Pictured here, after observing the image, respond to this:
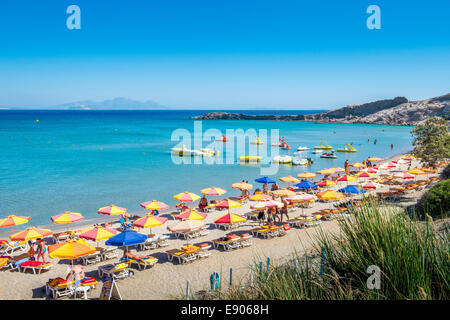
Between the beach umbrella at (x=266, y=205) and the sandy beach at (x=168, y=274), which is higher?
the beach umbrella at (x=266, y=205)

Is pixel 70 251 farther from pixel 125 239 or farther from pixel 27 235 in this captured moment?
pixel 27 235

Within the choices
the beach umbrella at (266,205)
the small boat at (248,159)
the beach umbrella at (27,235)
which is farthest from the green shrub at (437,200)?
the small boat at (248,159)

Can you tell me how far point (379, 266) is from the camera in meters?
3.90

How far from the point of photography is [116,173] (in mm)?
35500

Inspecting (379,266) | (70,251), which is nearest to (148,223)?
(70,251)

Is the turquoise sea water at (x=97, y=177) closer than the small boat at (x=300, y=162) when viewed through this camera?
Yes

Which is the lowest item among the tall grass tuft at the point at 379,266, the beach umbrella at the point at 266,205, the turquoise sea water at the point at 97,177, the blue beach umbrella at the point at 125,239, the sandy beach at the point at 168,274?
the sandy beach at the point at 168,274

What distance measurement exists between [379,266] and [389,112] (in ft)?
487

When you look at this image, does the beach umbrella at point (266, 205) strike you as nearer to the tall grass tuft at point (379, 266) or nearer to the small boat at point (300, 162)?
the tall grass tuft at point (379, 266)

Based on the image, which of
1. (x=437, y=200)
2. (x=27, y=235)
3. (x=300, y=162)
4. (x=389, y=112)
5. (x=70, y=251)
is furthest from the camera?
(x=389, y=112)

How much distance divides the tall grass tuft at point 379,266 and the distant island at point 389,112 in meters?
119

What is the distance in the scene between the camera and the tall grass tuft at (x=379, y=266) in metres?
3.70

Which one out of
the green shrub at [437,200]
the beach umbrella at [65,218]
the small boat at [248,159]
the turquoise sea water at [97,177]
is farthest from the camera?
the small boat at [248,159]
